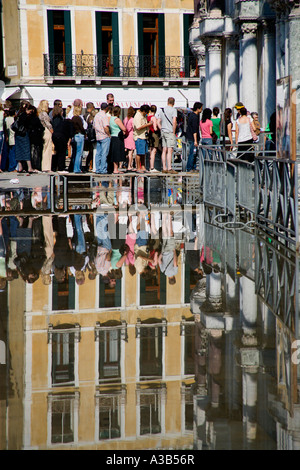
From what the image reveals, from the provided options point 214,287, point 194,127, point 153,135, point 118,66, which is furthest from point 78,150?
point 118,66

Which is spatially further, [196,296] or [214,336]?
[196,296]

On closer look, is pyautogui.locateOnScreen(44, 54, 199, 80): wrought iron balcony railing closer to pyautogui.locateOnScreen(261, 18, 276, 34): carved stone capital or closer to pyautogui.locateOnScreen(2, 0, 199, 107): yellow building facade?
pyautogui.locateOnScreen(2, 0, 199, 107): yellow building facade

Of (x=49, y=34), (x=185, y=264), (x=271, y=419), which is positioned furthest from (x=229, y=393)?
(x=49, y=34)

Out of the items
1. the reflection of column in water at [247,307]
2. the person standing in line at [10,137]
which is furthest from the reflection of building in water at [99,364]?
the person standing in line at [10,137]

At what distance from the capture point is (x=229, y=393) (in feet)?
17.3

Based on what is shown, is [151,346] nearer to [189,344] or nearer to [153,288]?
[189,344]

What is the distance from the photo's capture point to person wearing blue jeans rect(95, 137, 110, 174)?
2111 cm

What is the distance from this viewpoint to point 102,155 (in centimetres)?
2128

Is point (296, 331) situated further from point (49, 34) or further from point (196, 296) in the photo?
point (49, 34)

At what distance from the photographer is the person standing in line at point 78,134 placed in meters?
21.2

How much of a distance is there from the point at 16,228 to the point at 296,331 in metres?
7.09

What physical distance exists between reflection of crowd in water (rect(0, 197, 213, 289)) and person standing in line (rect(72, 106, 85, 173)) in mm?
6706

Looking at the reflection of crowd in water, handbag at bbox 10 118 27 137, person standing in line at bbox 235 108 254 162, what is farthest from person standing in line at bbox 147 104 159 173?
the reflection of crowd in water
